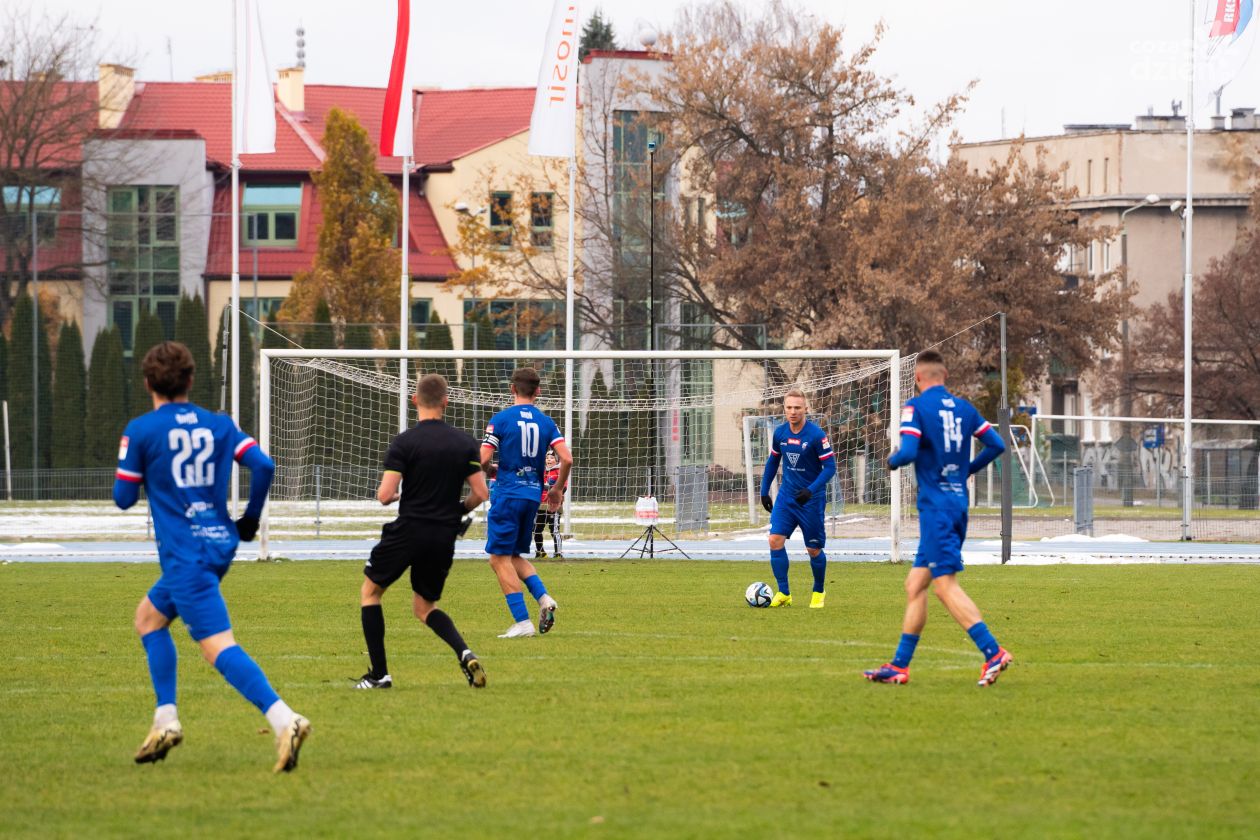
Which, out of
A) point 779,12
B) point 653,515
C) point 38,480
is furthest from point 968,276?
point 38,480

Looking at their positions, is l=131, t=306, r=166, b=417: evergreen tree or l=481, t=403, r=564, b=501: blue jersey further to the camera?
l=131, t=306, r=166, b=417: evergreen tree

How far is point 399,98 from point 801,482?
45.3 feet

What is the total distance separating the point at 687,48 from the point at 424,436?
114 feet

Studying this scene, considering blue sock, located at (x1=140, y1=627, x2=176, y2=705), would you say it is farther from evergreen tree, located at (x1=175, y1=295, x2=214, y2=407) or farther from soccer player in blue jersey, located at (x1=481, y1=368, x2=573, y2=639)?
evergreen tree, located at (x1=175, y1=295, x2=214, y2=407)

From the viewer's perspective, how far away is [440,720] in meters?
9.12

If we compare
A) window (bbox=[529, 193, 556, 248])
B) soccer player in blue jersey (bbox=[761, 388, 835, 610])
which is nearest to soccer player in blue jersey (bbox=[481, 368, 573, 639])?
soccer player in blue jersey (bbox=[761, 388, 835, 610])

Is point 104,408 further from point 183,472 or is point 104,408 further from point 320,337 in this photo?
point 183,472

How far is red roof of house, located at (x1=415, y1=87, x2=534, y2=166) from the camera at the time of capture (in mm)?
56031

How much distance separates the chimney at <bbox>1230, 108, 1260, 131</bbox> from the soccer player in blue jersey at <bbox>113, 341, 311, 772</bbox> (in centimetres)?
7679

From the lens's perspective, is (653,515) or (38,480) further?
(38,480)

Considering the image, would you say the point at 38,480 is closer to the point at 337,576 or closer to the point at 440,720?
the point at 337,576

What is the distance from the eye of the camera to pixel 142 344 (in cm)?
4875

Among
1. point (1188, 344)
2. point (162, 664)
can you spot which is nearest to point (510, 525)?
point (162, 664)

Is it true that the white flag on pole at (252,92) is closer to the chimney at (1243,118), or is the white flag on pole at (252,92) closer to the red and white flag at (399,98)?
the red and white flag at (399,98)
